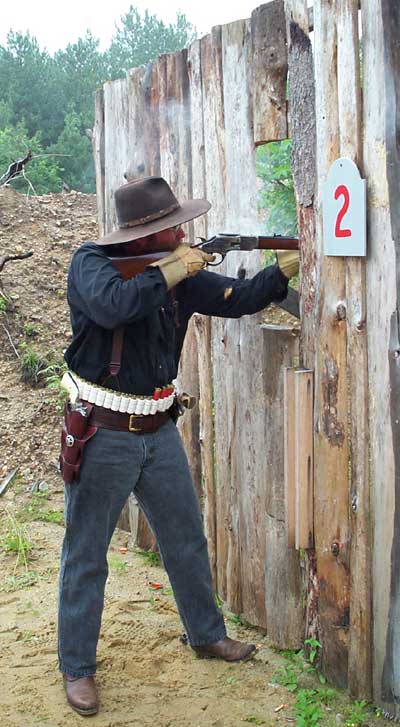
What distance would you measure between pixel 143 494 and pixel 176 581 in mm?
432

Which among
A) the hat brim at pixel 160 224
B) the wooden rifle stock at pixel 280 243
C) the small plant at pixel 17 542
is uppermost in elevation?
the hat brim at pixel 160 224

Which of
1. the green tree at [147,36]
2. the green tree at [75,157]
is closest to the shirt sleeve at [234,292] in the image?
the green tree at [75,157]

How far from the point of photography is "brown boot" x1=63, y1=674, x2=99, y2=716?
3.84 m

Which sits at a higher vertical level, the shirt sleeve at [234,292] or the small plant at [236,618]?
the shirt sleeve at [234,292]

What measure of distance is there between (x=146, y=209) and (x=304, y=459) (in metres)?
1.23

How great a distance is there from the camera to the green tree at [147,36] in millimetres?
23250

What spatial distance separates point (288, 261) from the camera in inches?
158

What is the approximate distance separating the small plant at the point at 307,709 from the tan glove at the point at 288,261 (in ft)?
5.78

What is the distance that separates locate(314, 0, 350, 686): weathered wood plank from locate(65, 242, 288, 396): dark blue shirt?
48cm

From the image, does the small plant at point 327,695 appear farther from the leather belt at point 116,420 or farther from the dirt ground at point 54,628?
the leather belt at point 116,420

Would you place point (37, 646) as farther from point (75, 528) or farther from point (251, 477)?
point (251, 477)

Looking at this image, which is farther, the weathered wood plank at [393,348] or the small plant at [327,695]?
the small plant at [327,695]

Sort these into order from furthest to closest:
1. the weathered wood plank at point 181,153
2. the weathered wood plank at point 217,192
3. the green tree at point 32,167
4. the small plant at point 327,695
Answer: the green tree at point 32,167
the weathered wood plank at point 181,153
the weathered wood plank at point 217,192
the small plant at point 327,695

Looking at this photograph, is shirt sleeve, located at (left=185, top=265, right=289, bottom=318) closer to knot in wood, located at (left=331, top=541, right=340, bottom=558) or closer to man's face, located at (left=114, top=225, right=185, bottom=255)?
man's face, located at (left=114, top=225, right=185, bottom=255)
